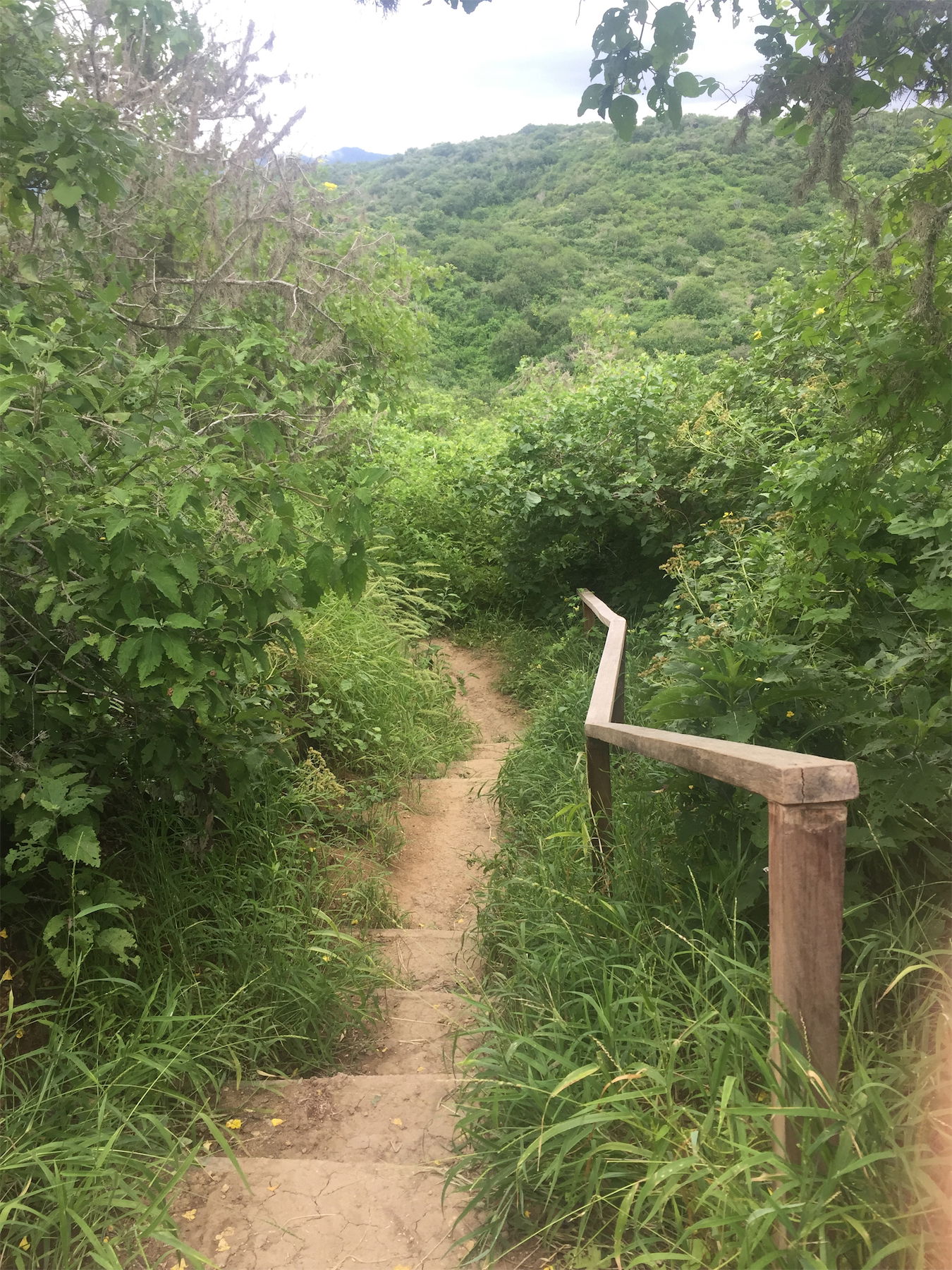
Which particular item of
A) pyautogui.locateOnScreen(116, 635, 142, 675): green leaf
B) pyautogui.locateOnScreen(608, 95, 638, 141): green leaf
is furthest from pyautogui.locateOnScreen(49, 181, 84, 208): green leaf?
pyautogui.locateOnScreen(608, 95, 638, 141): green leaf

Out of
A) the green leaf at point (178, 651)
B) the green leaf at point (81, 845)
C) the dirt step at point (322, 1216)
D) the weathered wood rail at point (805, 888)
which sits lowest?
the dirt step at point (322, 1216)

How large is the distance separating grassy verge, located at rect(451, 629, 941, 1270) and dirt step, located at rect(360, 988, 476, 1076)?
0.70 ft

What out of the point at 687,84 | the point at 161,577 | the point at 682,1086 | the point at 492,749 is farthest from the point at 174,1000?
the point at 492,749

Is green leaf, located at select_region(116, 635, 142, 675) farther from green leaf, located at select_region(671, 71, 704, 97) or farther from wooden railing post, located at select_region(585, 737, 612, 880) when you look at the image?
green leaf, located at select_region(671, 71, 704, 97)

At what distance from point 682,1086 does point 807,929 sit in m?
0.66

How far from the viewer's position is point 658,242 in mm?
18656

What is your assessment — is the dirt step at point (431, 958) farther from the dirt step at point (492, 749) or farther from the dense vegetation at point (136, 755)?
the dirt step at point (492, 749)

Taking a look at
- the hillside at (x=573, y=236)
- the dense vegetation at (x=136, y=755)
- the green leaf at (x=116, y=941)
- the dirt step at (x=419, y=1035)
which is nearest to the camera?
the dense vegetation at (x=136, y=755)

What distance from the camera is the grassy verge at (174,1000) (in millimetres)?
1770

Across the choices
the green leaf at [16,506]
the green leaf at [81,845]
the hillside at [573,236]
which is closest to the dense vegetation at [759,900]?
the green leaf at [81,845]

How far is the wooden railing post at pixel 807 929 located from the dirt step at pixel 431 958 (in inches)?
64.2

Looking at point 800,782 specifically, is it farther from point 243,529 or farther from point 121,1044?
point 243,529

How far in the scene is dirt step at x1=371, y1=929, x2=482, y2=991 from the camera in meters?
2.96

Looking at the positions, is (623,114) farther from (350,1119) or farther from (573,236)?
(573,236)
